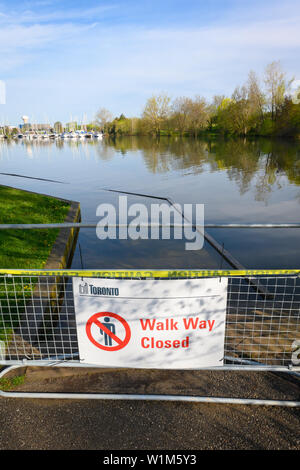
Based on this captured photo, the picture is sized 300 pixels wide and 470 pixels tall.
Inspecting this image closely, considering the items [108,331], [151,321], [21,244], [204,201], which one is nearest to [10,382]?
[108,331]

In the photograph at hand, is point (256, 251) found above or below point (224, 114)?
below

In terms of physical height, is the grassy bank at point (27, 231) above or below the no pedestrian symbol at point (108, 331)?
below

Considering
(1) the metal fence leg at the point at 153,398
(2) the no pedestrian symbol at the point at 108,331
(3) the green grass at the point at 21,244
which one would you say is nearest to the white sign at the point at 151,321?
(2) the no pedestrian symbol at the point at 108,331

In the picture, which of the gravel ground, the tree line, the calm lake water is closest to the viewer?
the gravel ground

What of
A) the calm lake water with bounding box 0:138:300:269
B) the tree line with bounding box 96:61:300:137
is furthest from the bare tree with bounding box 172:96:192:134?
the calm lake water with bounding box 0:138:300:269

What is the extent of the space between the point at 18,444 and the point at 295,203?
1538 centimetres

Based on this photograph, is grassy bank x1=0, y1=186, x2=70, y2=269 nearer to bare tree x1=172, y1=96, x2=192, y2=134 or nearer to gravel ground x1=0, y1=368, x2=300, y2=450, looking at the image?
gravel ground x1=0, y1=368, x2=300, y2=450

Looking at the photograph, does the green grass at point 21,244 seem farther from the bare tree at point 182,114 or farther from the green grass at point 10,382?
the bare tree at point 182,114

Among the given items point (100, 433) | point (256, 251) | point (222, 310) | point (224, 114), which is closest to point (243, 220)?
point (256, 251)

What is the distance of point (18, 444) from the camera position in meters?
2.75

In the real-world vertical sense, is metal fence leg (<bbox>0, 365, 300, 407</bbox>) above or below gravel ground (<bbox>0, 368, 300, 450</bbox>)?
above

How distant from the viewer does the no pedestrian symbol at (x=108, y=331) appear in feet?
9.96

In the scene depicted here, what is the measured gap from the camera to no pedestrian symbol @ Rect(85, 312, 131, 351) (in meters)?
3.04

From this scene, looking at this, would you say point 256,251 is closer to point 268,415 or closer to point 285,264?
point 285,264
